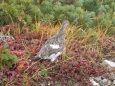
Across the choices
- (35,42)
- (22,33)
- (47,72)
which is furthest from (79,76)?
(22,33)

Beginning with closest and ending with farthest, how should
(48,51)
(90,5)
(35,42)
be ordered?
(48,51) → (35,42) → (90,5)

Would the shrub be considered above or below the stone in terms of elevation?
above

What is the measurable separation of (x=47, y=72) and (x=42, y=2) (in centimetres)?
234

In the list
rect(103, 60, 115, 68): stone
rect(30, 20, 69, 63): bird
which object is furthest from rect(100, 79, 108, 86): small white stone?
rect(30, 20, 69, 63): bird

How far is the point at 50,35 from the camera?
7.08 m

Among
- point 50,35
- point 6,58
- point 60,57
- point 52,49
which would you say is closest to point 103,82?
point 60,57

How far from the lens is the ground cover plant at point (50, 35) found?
5.86m

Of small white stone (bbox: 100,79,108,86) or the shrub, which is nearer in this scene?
the shrub

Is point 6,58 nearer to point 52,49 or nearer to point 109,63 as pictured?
point 52,49

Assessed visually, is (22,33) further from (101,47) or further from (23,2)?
(101,47)

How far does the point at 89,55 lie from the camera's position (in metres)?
6.86

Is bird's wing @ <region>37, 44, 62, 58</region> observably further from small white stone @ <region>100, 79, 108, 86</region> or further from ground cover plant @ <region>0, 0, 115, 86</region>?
small white stone @ <region>100, 79, 108, 86</region>

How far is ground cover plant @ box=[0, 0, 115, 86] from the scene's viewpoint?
19.2 ft

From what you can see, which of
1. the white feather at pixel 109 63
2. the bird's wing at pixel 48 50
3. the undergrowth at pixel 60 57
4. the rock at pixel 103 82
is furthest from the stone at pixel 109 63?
the bird's wing at pixel 48 50
